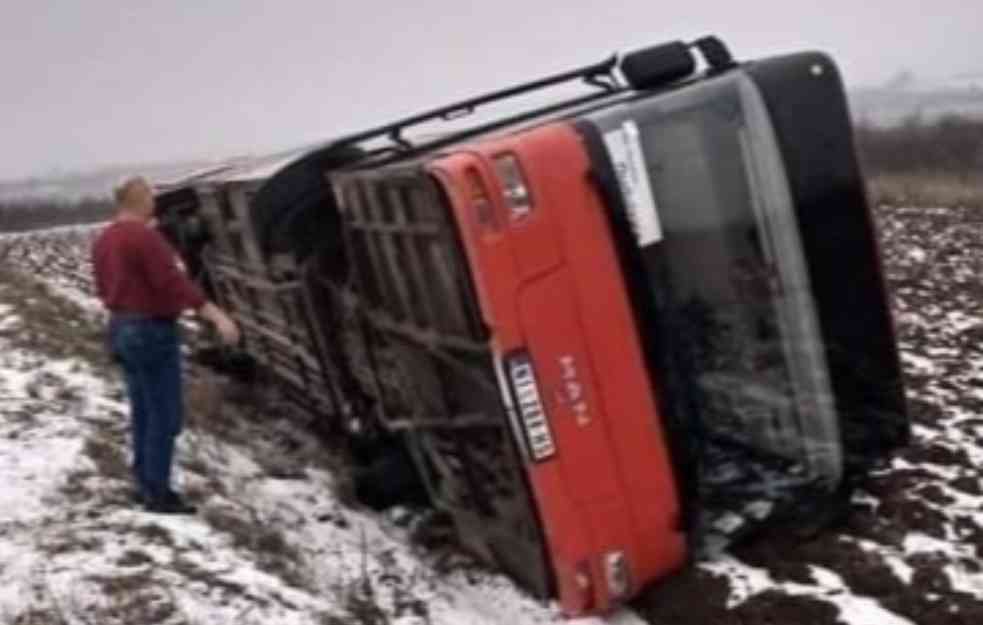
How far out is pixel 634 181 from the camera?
5379mm

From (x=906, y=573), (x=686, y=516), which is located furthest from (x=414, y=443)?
(x=906, y=573)

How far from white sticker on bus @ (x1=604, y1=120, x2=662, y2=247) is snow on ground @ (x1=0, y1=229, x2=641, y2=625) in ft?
4.62

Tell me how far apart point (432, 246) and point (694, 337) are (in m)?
1.03

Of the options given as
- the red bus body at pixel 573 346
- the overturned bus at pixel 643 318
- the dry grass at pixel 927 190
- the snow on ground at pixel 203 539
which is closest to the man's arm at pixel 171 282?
the overturned bus at pixel 643 318

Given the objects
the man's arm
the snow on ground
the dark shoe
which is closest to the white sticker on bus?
the snow on ground

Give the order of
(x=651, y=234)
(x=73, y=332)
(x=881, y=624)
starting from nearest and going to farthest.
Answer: (x=881, y=624)
(x=651, y=234)
(x=73, y=332)

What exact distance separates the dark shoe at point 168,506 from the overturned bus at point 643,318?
3.40 ft

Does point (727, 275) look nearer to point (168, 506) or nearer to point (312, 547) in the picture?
point (312, 547)

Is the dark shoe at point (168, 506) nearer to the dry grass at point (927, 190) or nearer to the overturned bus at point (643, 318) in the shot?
the overturned bus at point (643, 318)

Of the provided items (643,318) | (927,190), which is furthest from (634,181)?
(927,190)

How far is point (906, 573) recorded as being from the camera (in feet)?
18.0

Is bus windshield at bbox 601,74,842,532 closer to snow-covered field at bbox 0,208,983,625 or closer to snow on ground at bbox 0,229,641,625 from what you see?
snow-covered field at bbox 0,208,983,625

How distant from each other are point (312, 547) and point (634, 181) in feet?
6.86

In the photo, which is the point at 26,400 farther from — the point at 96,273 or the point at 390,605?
the point at 390,605
